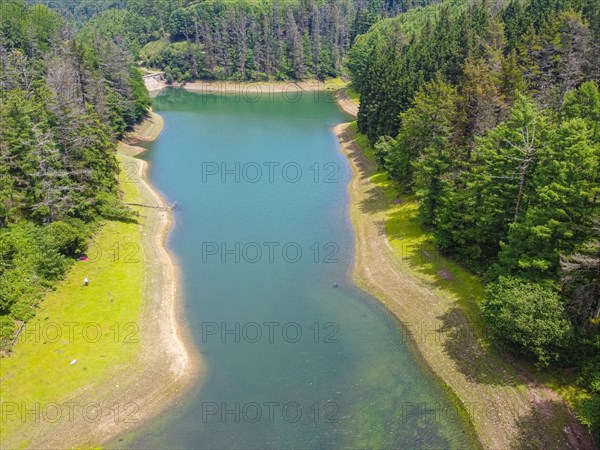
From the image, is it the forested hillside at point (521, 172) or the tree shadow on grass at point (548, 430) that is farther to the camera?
the forested hillside at point (521, 172)

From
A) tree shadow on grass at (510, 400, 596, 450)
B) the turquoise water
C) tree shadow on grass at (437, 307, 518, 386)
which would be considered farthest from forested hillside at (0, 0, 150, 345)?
tree shadow on grass at (510, 400, 596, 450)

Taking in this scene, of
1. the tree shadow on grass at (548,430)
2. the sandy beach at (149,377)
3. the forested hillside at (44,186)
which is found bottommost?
the sandy beach at (149,377)

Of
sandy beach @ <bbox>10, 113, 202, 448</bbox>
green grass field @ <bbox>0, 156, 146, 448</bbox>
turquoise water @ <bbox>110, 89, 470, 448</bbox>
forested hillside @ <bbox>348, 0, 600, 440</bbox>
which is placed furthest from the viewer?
green grass field @ <bbox>0, 156, 146, 448</bbox>

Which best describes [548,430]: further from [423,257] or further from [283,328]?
[423,257]

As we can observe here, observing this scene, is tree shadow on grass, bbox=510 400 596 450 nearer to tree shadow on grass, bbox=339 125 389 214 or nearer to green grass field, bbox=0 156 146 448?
green grass field, bbox=0 156 146 448

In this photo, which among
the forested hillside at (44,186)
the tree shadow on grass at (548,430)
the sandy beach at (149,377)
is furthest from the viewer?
the forested hillside at (44,186)

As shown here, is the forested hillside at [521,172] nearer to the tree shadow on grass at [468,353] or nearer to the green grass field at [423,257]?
the green grass field at [423,257]

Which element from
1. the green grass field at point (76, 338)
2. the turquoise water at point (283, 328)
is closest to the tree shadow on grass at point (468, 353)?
the turquoise water at point (283, 328)
